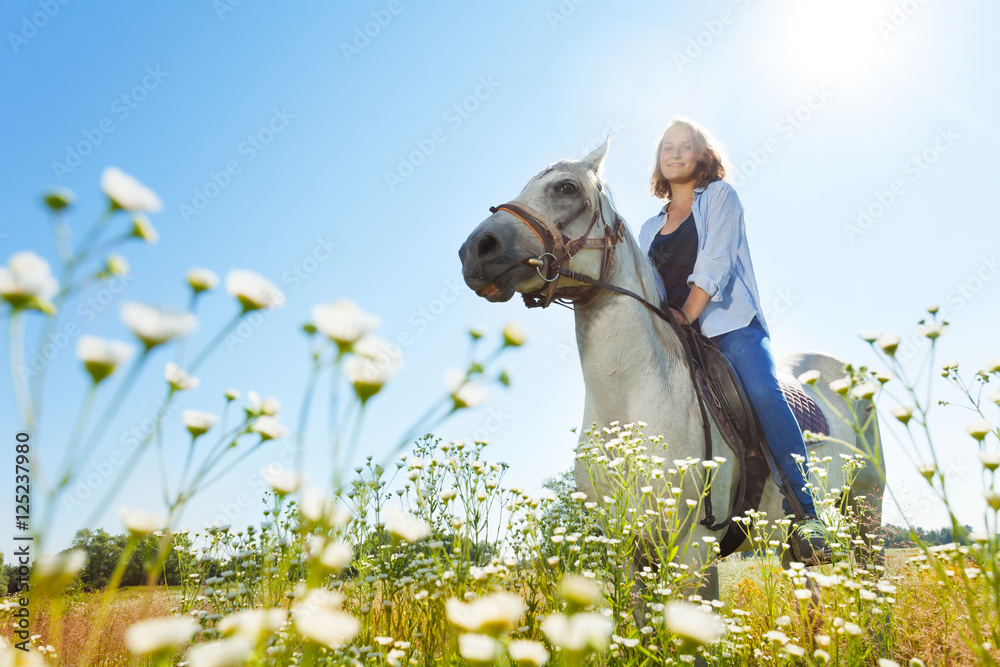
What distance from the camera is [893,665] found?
1458 millimetres

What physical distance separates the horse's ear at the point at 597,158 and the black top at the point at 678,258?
868 millimetres

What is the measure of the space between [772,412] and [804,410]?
3.22 feet

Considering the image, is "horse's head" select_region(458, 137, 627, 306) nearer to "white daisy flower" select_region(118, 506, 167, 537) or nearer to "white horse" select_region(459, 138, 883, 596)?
"white horse" select_region(459, 138, 883, 596)

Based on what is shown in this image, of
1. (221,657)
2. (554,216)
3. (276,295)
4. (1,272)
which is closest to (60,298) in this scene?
(1,272)

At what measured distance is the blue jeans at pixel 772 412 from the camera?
332 centimetres

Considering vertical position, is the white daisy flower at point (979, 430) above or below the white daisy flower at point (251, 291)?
below

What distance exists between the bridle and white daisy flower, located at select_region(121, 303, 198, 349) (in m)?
2.47

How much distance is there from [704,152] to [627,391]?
2.31m

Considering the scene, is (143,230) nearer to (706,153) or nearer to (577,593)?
(577,593)

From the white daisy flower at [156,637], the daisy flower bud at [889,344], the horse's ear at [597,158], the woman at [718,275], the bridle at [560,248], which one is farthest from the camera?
the horse's ear at [597,158]

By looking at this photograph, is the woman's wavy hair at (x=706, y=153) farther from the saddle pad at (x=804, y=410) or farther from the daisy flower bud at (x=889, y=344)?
the daisy flower bud at (x=889, y=344)

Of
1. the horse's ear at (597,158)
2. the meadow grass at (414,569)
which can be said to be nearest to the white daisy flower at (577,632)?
the meadow grass at (414,569)

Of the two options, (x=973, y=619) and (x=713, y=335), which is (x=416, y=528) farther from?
(x=713, y=335)

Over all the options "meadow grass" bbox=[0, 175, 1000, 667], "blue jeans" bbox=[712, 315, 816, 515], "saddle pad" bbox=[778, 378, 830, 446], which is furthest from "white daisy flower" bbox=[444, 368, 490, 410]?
"saddle pad" bbox=[778, 378, 830, 446]
